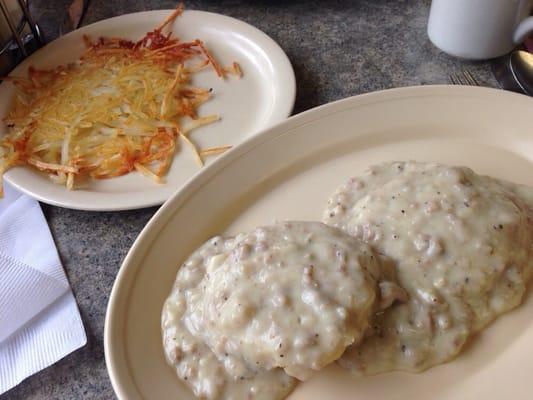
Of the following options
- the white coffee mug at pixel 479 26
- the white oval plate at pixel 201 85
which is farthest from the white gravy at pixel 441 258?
the white coffee mug at pixel 479 26

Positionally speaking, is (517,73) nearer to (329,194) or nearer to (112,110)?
(329,194)

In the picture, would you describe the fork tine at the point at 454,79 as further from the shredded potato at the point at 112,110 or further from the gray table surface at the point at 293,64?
the shredded potato at the point at 112,110

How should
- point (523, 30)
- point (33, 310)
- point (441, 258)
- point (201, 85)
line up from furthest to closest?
1. point (201, 85)
2. point (523, 30)
3. point (33, 310)
4. point (441, 258)

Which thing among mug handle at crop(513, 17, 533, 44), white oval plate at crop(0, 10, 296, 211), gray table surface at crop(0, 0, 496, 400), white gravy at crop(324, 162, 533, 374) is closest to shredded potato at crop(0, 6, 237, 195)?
white oval plate at crop(0, 10, 296, 211)

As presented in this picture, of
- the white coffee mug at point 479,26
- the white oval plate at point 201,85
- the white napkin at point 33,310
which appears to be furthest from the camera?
the white coffee mug at point 479,26

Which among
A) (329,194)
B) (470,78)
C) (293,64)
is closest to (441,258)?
(329,194)

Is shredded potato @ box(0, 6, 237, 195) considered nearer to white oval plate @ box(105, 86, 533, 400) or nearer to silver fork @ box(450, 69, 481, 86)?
white oval plate @ box(105, 86, 533, 400)
